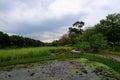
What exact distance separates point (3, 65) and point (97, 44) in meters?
15.5

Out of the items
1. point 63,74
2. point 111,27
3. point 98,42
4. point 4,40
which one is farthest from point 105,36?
point 4,40

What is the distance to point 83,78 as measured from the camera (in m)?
8.95

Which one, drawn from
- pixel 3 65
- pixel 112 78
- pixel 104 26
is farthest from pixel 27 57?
pixel 104 26

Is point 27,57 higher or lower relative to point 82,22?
Result: lower

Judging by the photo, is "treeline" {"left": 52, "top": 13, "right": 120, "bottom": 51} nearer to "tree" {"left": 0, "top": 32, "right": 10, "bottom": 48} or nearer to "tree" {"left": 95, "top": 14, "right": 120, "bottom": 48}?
"tree" {"left": 95, "top": 14, "right": 120, "bottom": 48}

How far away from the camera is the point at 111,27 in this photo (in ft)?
93.3

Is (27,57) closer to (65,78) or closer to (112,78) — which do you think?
(65,78)

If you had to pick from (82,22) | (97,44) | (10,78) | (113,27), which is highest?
(82,22)

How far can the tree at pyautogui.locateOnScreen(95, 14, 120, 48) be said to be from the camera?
2831 cm

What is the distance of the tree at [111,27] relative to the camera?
28312mm

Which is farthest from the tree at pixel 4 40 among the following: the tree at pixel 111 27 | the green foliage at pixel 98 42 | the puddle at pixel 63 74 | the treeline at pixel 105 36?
the puddle at pixel 63 74

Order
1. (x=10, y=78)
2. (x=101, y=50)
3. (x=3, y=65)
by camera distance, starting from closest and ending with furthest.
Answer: (x=10, y=78), (x=3, y=65), (x=101, y=50)

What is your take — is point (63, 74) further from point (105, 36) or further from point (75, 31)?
point (75, 31)

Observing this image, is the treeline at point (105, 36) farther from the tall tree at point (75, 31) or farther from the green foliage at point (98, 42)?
the tall tree at point (75, 31)
